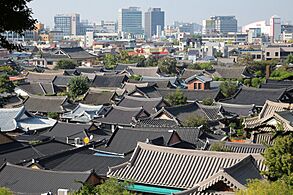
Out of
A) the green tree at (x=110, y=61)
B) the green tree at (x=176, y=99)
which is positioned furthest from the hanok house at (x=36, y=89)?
the green tree at (x=110, y=61)

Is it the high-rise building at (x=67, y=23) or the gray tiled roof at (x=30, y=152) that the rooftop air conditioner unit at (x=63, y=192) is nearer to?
the gray tiled roof at (x=30, y=152)

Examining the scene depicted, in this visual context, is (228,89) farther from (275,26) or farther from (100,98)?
(275,26)

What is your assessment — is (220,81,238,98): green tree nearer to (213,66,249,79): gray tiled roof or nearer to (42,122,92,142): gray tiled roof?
(213,66,249,79): gray tiled roof

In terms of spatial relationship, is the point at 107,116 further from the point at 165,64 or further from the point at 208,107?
the point at 165,64

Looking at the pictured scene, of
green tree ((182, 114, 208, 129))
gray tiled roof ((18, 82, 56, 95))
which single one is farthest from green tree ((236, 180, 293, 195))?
gray tiled roof ((18, 82, 56, 95))

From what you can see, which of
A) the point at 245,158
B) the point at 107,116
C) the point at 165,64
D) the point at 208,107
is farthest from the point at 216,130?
the point at 165,64

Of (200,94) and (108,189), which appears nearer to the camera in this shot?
(108,189)

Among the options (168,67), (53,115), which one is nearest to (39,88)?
(53,115)
